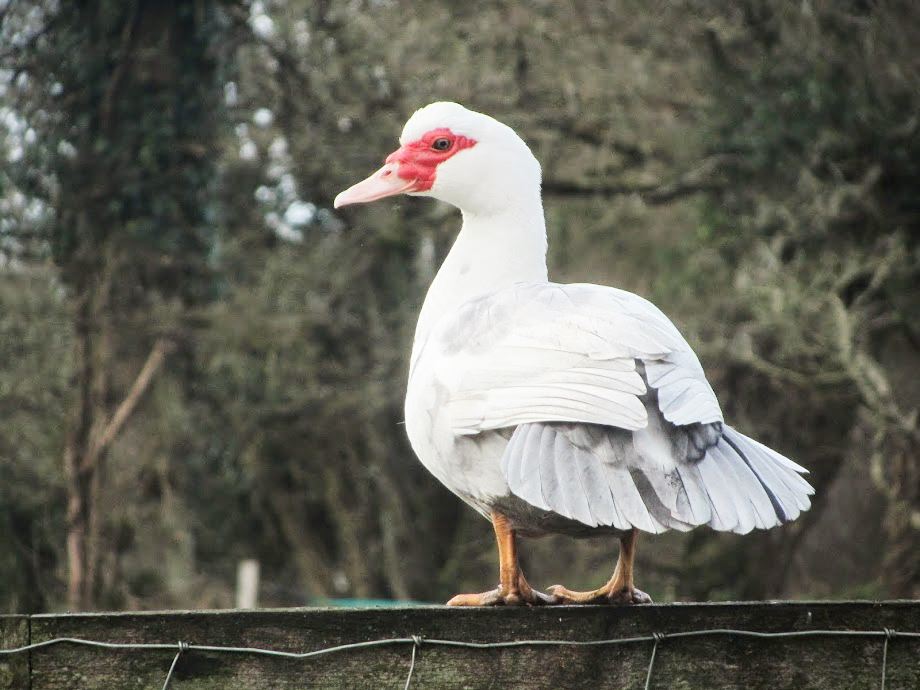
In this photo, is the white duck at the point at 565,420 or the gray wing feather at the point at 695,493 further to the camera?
the white duck at the point at 565,420

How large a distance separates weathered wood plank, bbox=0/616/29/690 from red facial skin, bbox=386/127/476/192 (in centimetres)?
206

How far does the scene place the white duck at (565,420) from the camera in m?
2.83

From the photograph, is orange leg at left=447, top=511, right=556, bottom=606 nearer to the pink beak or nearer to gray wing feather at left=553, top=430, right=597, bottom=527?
gray wing feather at left=553, top=430, right=597, bottom=527

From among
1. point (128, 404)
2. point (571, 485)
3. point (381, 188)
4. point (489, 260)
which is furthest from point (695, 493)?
point (128, 404)

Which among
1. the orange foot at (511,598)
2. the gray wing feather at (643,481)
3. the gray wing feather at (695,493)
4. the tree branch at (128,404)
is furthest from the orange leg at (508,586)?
the tree branch at (128,404)

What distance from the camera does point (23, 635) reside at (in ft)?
8.22

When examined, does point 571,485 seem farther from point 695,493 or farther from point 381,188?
point 381,188

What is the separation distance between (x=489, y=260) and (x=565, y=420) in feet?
3.64

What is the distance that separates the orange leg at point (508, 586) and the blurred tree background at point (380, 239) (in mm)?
6557

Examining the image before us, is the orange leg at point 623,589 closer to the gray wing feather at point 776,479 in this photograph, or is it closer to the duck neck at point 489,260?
the gray wing feather at point 776,479

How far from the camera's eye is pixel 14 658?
Answer: 250 cm

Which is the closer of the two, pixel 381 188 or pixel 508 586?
pixel 508 586

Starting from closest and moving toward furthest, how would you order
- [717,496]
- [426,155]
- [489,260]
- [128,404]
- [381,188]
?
[717,496] → [489,260] → [426,155] → [381,188] → [128,404]

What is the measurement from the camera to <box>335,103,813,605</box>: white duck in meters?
2.83
